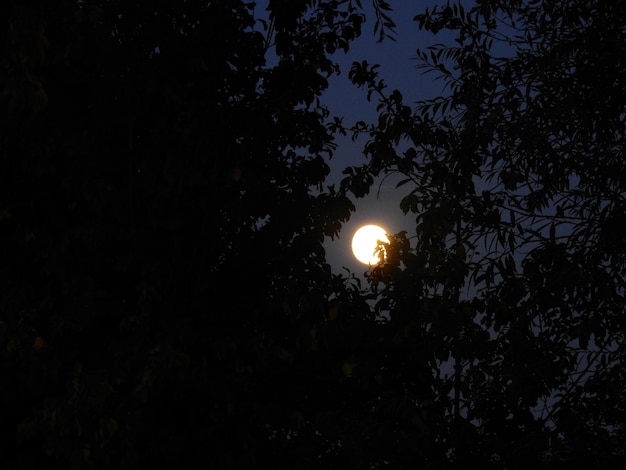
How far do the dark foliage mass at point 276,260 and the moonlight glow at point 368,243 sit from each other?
0.17 meters

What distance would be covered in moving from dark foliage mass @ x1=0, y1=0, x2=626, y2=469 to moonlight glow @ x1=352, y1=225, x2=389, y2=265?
17 centimetres

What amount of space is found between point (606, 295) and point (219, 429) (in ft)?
10.1

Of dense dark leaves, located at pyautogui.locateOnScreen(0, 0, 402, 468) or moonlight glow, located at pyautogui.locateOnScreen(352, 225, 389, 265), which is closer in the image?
dense dark leaves, located at pyautogui.locateOnScreen(0, 0, 402, 468)

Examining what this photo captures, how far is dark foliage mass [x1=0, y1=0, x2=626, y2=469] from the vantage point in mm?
6371

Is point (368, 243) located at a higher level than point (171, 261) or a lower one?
higher

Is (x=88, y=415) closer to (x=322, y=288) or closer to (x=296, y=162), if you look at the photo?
(x=322, y=288)

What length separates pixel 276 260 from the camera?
7.46 metres

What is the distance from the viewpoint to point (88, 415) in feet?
20.2

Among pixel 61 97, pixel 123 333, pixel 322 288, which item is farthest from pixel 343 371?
pixel 61 97

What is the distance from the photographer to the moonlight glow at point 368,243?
697 centimetres

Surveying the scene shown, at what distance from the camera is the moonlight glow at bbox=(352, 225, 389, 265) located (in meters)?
6.97

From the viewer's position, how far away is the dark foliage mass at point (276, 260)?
20.9ft

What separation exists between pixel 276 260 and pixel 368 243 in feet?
2.75

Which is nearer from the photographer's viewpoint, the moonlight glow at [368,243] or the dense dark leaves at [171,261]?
the dense dark leaves at [171,261]
